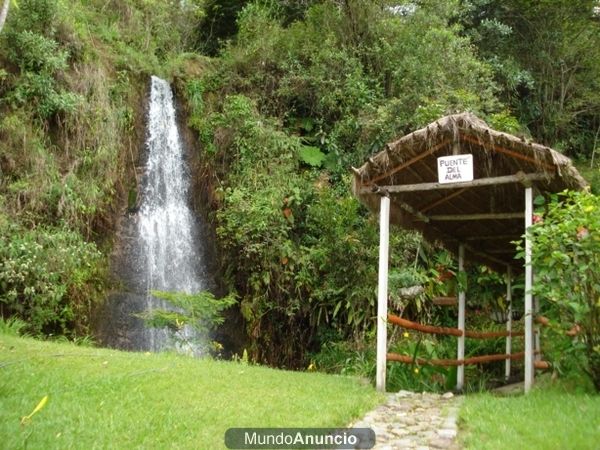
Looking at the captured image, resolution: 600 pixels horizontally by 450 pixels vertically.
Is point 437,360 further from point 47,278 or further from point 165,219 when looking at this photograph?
point 165,219

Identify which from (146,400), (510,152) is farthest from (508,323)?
(146,400)

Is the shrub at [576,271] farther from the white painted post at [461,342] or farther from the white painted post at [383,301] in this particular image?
the white painted post at [461,342]

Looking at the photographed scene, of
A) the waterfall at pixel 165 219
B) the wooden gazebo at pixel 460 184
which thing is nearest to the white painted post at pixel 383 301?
the wooden gazebo at pixel 460 184

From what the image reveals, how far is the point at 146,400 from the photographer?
4.91 m

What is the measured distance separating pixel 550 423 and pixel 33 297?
7781 millimetres

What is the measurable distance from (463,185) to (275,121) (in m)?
7.95

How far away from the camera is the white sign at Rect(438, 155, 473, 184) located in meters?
6.36

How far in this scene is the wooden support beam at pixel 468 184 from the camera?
6109 millimetres

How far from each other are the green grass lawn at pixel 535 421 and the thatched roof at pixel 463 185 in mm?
2195

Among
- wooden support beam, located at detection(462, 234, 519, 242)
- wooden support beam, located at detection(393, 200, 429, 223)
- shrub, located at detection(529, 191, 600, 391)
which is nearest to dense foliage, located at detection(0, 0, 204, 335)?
wooden support beam, located at detection(393, 200, 429, 223)

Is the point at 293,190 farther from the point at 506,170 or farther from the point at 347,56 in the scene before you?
the point at 506,170

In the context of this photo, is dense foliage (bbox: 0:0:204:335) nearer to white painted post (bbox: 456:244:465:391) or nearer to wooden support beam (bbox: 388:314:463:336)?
wooden support beam (bbox: 388:314:463:336)

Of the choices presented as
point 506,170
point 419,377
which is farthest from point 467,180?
point 419,377

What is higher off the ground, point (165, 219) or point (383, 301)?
point (165, 219)
